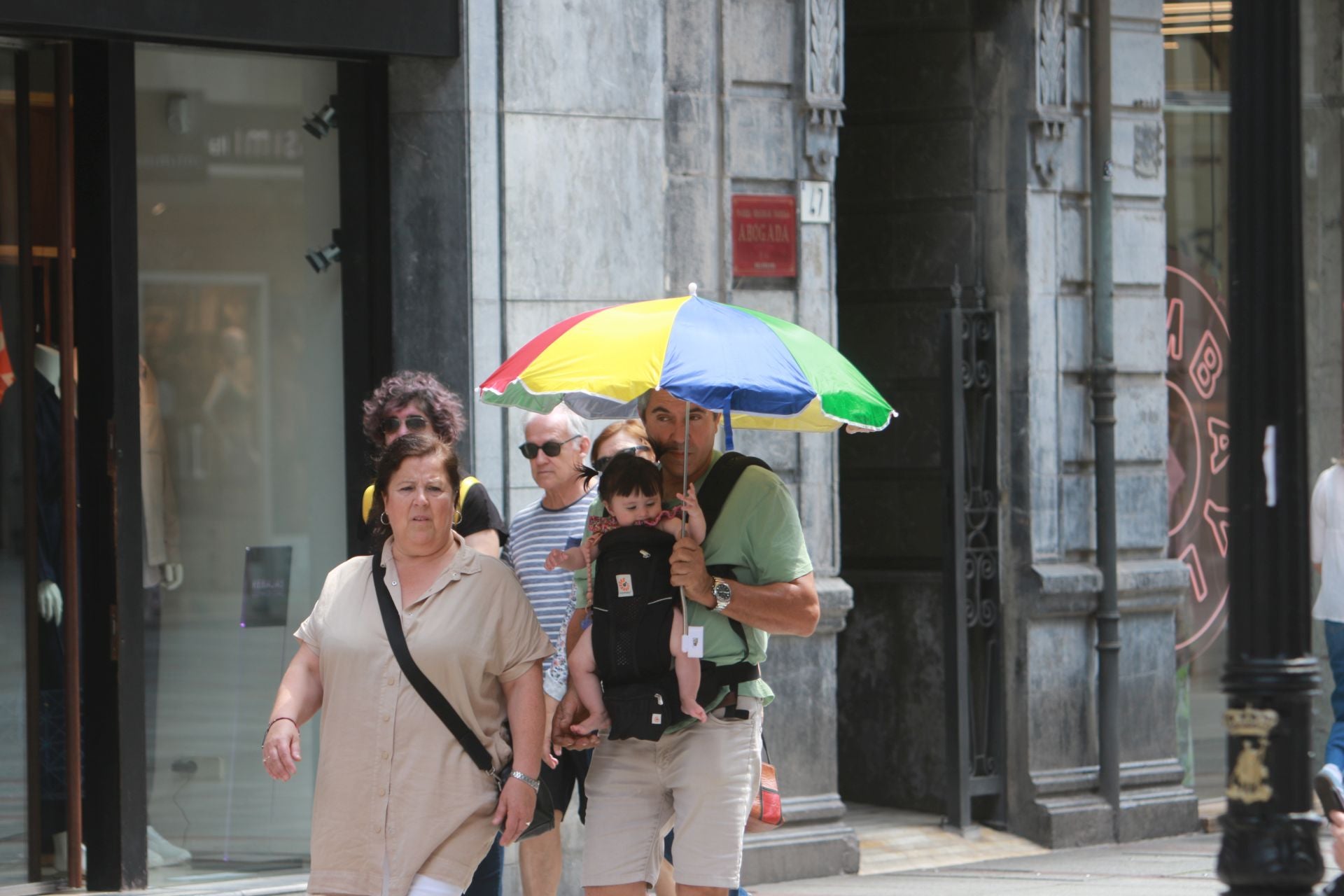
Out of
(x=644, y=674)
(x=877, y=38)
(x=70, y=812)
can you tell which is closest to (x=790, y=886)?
(x=70, y=812)

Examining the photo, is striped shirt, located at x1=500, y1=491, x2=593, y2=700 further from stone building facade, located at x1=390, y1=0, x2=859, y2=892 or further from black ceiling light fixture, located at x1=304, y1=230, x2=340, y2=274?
black ceiling light fixture, located at x1=304, y1=230, x2=340, y2=274

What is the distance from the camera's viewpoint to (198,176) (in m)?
8.52

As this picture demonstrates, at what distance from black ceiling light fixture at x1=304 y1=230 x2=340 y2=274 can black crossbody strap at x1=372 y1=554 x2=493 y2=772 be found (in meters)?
3.65

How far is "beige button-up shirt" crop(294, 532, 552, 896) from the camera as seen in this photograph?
5.30 metres

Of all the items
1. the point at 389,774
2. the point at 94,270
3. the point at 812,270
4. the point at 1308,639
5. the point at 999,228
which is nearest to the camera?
the point at 1308,639

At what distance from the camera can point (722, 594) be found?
5.80 m

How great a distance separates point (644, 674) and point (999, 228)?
5.13 m

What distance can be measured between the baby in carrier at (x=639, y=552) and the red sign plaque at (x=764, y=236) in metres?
3.50

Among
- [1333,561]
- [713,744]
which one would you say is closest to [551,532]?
[713,744]

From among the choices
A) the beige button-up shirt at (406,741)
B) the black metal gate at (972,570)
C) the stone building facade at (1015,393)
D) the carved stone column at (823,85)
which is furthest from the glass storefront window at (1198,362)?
the beige button-up shirt at (406,741)

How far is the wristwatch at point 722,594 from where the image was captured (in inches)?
228

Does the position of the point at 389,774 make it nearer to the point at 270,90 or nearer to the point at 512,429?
the point at 512,429

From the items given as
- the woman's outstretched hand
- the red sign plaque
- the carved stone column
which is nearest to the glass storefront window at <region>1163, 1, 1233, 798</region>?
the carved stone column

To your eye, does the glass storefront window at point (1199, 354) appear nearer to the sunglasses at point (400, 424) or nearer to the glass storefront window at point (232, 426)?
the glass storefront window at point (232, 426)
